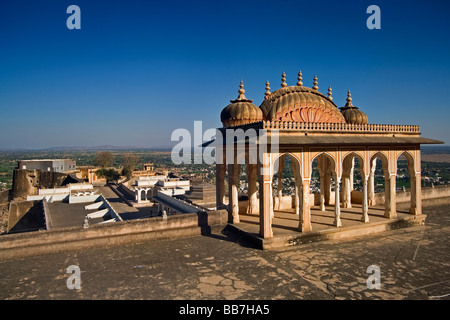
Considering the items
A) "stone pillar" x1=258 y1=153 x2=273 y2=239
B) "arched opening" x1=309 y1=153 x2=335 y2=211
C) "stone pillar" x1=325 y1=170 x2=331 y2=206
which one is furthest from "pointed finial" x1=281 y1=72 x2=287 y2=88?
"stone pillar" x1=325 y1=170 x2=331 y2=206

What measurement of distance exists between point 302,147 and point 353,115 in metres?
6.00

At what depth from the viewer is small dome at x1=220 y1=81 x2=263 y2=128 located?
13281mm

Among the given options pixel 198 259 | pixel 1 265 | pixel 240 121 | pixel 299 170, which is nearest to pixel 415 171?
pixel 299 170

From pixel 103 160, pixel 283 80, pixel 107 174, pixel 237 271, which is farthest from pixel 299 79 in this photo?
pixel 103 160

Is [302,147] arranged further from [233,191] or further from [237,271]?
[237,271]

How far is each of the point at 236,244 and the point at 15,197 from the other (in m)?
36.6

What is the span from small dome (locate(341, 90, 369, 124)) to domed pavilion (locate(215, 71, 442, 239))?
5cm

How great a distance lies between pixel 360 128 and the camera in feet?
43.6

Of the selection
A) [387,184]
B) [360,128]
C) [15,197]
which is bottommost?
[15,197]

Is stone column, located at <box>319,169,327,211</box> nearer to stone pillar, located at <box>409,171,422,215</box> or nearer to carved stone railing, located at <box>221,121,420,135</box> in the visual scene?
carved stone railing, located at <box>221,121,420,135</box>

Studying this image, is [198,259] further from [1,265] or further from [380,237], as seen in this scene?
[380,237]

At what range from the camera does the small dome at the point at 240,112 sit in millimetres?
13281

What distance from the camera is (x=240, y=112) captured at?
43.6ft

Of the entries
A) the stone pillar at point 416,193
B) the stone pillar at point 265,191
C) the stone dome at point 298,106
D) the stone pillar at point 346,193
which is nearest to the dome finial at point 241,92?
the stone dome at point 298,106
